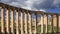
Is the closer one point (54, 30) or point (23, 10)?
point (23, 10)

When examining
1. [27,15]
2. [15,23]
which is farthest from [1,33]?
[27,15]

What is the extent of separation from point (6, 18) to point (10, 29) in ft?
1.84

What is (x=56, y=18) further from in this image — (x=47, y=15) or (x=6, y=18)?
(x=6, y=18)

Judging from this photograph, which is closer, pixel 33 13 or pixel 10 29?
pixel 10 29

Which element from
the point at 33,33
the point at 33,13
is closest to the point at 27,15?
the point at 33,13

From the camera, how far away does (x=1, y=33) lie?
26.3 feet

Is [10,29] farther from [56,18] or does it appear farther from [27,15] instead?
[56,18]

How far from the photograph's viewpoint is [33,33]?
10.2 meters

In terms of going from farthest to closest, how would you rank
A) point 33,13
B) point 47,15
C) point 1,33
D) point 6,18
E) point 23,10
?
Result: point 47,15
point 33,13
point 23,10
point 6,18
point 1,33

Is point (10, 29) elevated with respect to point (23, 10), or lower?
lower

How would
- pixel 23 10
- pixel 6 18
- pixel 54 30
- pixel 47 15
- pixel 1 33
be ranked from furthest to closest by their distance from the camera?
pixel 54 30 → pixel 47 15 → pixel 23 10 → pixel 6 18 → pixel 1 33

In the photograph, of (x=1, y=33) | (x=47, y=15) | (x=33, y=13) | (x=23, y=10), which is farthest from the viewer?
(x=47, y=15)

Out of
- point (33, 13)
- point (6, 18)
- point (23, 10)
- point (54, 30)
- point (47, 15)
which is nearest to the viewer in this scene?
point (6, 18)

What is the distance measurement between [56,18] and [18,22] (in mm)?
3189
